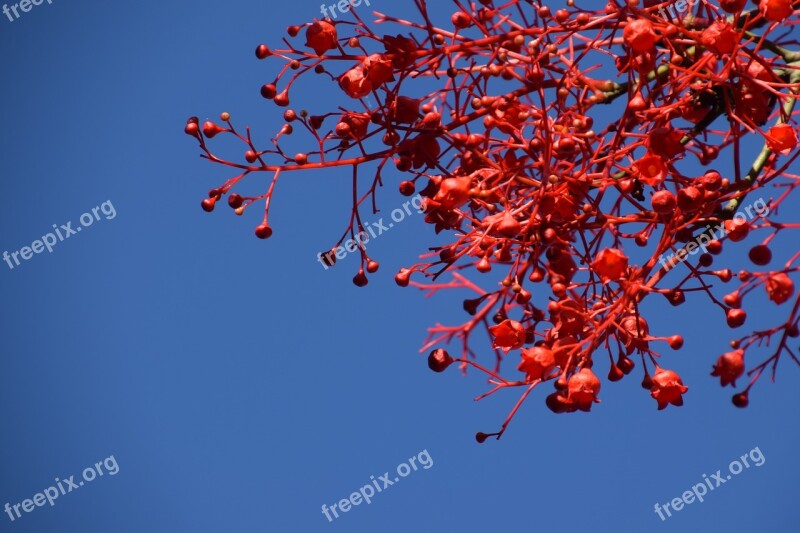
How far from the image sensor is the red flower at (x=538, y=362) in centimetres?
81

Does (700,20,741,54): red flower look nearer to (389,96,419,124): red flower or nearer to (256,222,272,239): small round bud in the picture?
(389,96,419,124): red flower

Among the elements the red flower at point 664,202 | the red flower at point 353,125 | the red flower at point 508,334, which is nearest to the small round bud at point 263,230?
the red flower at point 353,125

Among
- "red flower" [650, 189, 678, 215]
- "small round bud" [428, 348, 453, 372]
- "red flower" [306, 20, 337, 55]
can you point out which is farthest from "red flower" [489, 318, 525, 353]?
"red flower" [306, 20, 337, 55]

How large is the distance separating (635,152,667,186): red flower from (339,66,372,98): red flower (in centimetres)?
21

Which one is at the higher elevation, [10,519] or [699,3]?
[10,519]

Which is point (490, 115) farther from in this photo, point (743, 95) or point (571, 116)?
point (743, 95)

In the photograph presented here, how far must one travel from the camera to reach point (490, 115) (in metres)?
0.89

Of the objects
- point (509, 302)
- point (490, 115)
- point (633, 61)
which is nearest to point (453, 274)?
point (509, 302)

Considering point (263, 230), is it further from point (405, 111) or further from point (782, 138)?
point (782, 138)

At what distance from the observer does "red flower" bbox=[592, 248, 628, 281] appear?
799 mm

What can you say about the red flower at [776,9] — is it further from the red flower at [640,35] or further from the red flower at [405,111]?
the red flower at [405,111]

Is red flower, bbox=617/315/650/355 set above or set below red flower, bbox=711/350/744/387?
above

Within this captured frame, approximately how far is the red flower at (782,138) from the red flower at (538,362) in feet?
0.71

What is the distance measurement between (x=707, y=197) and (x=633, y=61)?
0.12 meters
